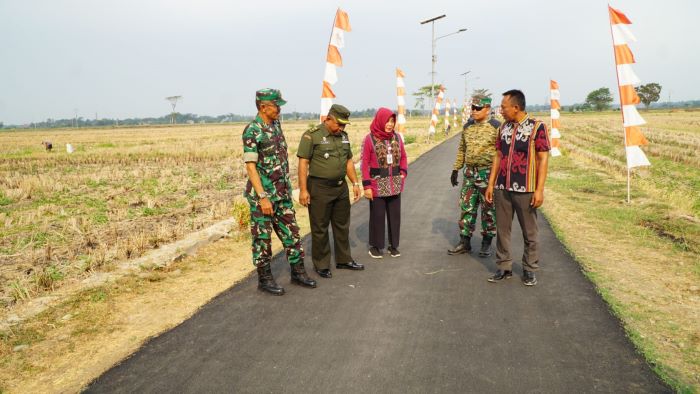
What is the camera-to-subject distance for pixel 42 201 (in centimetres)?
1161

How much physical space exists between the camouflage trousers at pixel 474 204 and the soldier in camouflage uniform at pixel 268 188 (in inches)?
87.5

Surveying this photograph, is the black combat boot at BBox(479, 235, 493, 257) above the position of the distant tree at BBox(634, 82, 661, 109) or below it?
below

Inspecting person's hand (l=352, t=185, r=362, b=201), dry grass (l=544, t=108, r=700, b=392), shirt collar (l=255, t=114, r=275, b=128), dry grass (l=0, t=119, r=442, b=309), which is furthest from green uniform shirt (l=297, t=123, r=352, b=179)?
dry grass (l=544, t=108, r=700, b=392)

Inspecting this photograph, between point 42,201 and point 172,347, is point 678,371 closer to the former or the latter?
point 172,347

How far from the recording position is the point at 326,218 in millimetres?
5230

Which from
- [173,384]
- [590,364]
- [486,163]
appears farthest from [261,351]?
[486,163]

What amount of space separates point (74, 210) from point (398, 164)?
329 inches

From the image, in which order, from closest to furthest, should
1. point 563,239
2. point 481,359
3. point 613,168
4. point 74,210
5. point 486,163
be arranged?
point 481,359
point 486,163
point 563,239
point 74,210
point 613,168

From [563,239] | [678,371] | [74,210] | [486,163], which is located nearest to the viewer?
[678,371]

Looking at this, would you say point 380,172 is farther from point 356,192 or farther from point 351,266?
point 351,266

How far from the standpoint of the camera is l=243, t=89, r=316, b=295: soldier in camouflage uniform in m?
4.46

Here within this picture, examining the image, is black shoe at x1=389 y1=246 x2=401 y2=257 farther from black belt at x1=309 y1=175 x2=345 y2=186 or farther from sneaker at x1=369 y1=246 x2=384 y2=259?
black belt at x1=309 y1=175 x2=345 y2=186

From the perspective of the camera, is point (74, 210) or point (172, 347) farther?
point (74, 210)

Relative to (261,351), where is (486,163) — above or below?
above
